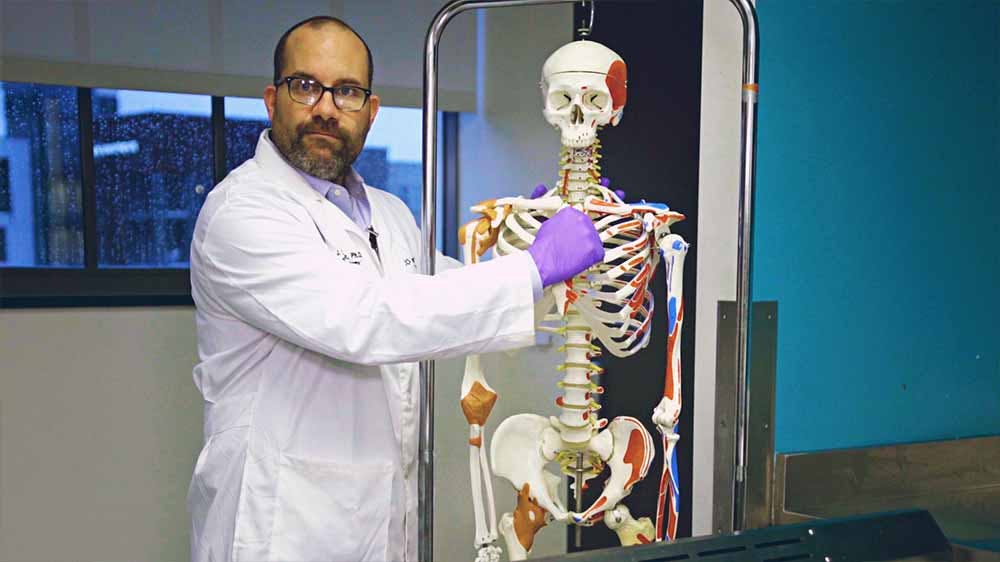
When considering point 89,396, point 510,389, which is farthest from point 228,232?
point 510,389

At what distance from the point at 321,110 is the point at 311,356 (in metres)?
0.46

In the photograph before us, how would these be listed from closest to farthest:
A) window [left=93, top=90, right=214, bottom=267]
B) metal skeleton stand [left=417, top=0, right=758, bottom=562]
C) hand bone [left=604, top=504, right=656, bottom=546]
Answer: metal skeleton stand [left=417, top=0, right=758, bottom=562]
hand bone [left=604, top=504, right=656, bottom=546]
window [left=93, top=90, right=214, bottom=267]

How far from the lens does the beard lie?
5.57 ft

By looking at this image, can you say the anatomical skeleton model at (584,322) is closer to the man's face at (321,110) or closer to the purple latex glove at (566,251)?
the purple latex glove at (566,251)

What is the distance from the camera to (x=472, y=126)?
2.93 meters

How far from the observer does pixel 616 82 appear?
5.89 feet

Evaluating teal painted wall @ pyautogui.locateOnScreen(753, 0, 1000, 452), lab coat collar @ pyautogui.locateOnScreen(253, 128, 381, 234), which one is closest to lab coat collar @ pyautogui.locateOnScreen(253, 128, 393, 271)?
lab coat collar @ pyautogui.locateOnScreen(253, 128, 381, 234)

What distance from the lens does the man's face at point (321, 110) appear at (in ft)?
5.49

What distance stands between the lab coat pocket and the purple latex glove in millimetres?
495

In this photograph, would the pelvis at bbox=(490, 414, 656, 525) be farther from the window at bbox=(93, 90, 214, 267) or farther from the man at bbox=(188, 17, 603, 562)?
the window at bbox=(93, 90, 214, 267)

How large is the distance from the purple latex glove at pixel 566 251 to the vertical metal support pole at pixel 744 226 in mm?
275

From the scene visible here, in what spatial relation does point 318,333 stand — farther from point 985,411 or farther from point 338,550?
point 985,411

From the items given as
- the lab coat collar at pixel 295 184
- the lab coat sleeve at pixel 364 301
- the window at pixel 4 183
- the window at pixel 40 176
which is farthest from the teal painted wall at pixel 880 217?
the window at pixel 4 183

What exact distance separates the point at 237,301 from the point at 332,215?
0.85 feet
